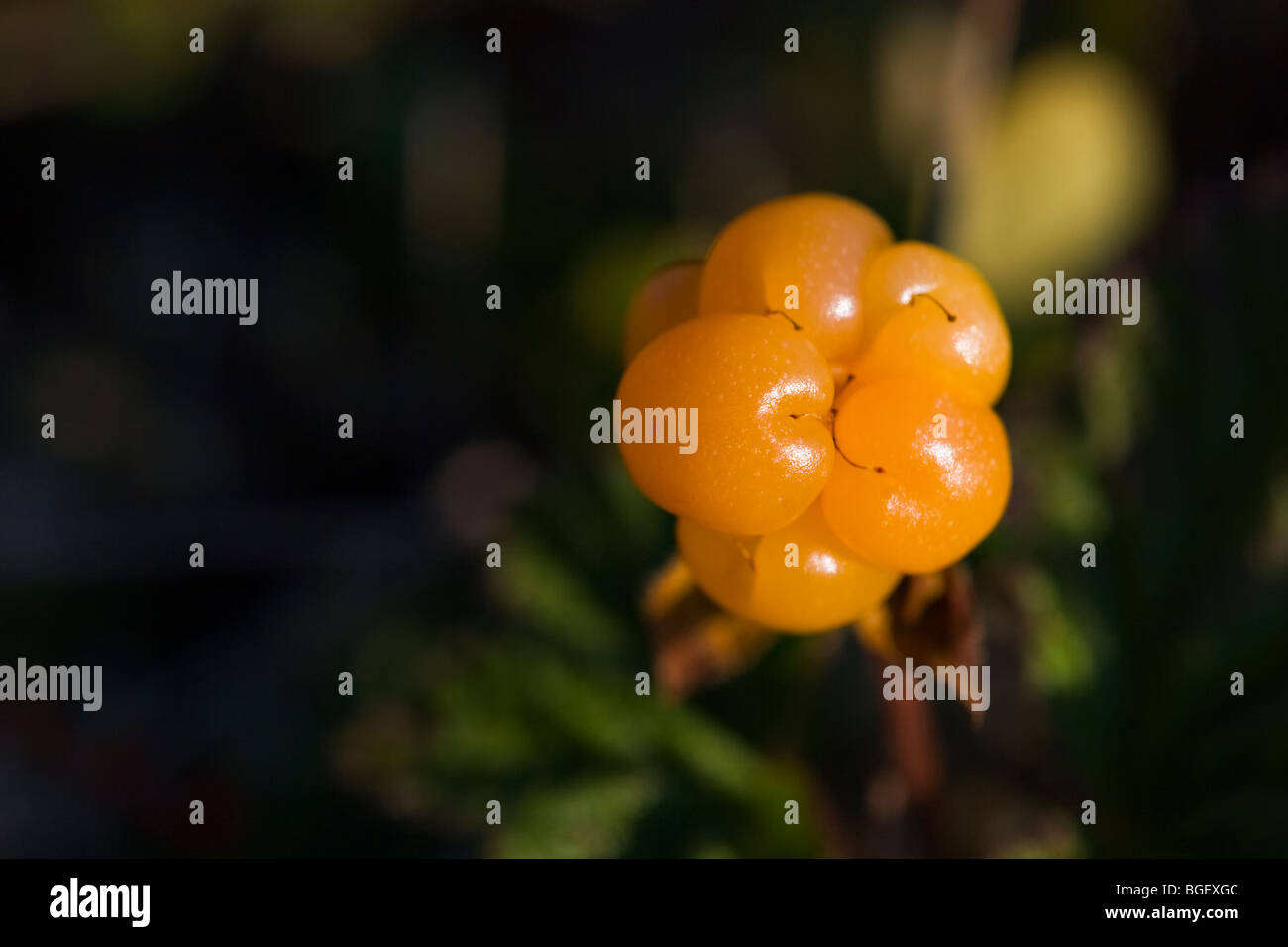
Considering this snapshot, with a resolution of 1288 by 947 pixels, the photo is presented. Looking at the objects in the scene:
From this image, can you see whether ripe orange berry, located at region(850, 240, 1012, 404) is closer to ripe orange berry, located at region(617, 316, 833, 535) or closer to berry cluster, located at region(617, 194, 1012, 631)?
berry cluster, located at region(617, 194, 1012, 631)

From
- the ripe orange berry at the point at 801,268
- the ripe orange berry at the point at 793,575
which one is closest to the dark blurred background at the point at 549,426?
the ripe orange berry at the point at 793,575

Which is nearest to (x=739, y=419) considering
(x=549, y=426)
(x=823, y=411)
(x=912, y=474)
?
(x=823, y=411)

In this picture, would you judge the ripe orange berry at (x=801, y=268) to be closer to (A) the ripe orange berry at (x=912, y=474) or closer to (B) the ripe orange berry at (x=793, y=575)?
(A) the ripe orange berry at (x=912, y=474)

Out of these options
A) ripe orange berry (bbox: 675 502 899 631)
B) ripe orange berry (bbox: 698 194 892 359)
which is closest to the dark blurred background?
ripe orange berry (bbox: 675 502 899 631)

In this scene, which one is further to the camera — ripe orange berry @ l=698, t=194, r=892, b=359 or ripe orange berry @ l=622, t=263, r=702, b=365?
ripe orange berry @ l=622, t=263, r=702, b=365
